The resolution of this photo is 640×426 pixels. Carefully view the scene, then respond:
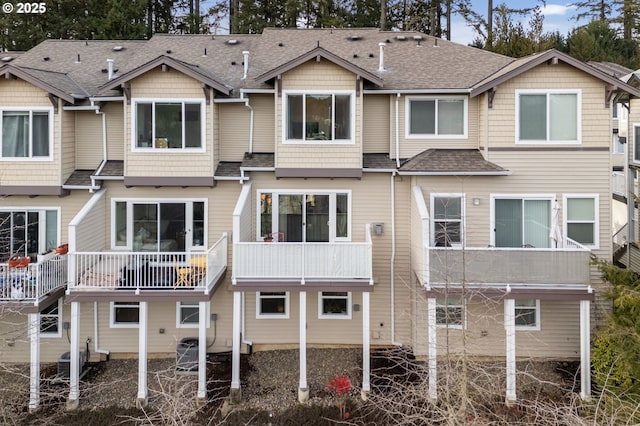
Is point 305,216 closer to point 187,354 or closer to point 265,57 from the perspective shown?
point 187,354

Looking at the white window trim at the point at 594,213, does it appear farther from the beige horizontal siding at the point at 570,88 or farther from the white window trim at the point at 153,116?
the white window trim at the point at 153,116

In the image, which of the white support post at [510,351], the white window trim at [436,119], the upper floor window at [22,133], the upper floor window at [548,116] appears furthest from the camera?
the white window trim at [436,119]

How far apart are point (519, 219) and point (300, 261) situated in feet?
20.9

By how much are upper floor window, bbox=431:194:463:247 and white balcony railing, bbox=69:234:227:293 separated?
606 cm

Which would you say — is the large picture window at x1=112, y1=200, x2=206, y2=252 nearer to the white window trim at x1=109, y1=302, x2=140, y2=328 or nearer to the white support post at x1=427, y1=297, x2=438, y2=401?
the white window trim at x1=109, y1=302, x2=140, y2=328

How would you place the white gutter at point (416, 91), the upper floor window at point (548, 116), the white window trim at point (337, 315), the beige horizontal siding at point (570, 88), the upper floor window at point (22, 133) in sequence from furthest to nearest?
the white window trim at point (337, 315)
the white gutter at point (416, 91)
the upper floor window at point (22, 133)
the upper floor window at point (548, 116)
the beige horizontal siding at point (570, 88)

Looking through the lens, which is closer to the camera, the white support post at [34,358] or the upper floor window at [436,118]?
the white support post at [34,358]

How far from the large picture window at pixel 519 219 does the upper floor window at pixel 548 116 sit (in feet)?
5.73

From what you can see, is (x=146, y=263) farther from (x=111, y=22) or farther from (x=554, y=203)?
(x=111, y=22)

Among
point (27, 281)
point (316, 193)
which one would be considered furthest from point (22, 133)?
point (316, 193)

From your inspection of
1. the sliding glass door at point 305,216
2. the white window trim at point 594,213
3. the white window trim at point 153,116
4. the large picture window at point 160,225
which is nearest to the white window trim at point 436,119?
the sliding glass door at point 305,216

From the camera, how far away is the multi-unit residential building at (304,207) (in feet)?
42.7

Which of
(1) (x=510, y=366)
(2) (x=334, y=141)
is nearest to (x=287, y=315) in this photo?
(2) (x=334, y=141)

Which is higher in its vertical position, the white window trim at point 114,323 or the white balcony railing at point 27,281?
the white balcony railing at point 27,281
